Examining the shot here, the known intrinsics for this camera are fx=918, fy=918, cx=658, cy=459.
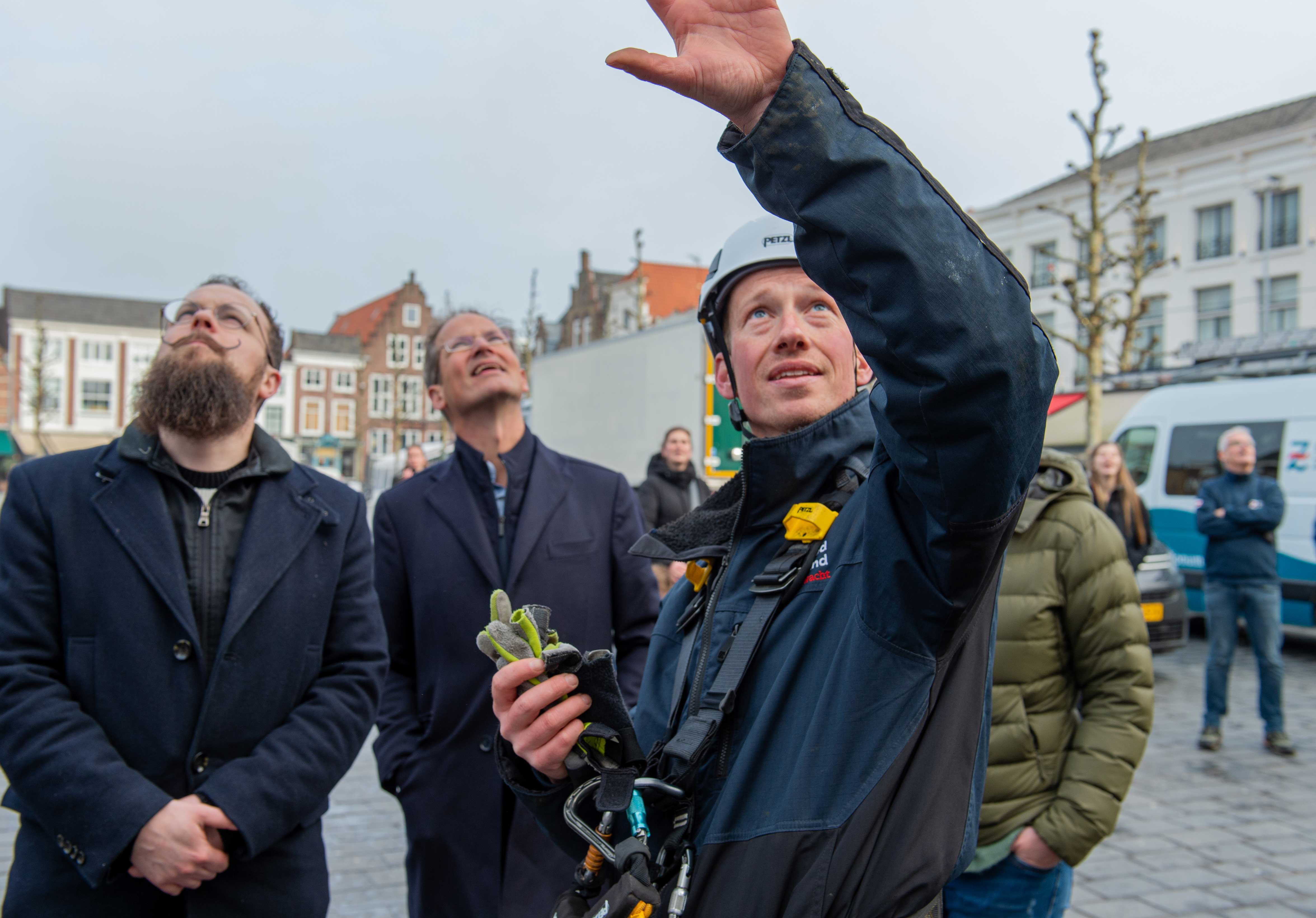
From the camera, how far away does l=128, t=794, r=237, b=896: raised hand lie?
2146mm

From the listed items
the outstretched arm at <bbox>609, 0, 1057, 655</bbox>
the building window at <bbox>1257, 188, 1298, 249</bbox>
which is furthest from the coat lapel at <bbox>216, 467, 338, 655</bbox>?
the building window at <bbox>1257, 188, 1298, 249</bbox>

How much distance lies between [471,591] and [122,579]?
103 cm

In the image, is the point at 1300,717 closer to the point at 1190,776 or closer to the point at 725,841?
the point at 1190,776

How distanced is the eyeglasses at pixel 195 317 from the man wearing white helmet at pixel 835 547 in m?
1.83

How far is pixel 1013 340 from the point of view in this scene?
3.24 ft

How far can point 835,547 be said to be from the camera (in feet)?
4.52

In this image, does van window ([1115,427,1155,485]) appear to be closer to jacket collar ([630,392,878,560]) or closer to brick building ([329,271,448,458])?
jacket collar ([630,392,878,560])

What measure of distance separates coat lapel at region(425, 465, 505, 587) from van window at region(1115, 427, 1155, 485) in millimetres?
10572

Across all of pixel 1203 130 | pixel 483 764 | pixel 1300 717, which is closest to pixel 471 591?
pixel 483 764

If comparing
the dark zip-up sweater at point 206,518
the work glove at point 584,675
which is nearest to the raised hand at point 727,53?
the work glove at point 584,675

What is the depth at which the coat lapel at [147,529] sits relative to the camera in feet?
7.81

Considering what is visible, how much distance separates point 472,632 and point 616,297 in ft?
166

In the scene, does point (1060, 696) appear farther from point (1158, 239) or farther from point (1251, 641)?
point (1158, 239)

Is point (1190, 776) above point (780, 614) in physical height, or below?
below
